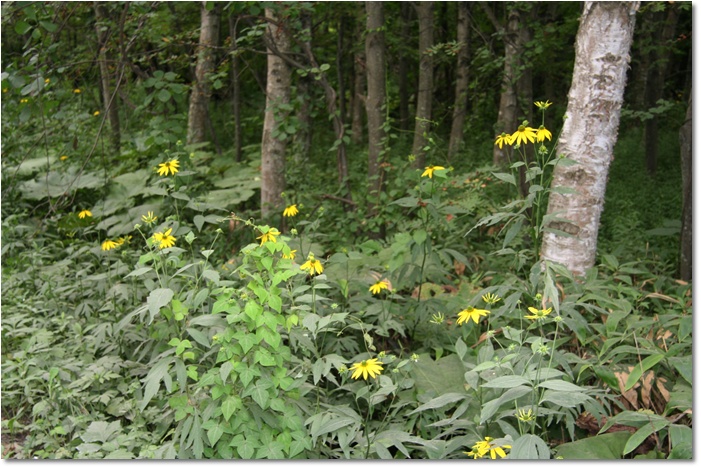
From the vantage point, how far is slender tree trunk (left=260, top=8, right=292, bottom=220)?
5.52m

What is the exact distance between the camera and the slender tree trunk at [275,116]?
5.52 metres

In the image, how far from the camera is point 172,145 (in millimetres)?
5598

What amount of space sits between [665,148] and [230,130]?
7161 mm

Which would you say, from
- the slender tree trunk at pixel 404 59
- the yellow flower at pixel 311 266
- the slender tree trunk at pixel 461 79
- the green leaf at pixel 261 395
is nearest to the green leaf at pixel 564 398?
the green leaf at pixel 261 395

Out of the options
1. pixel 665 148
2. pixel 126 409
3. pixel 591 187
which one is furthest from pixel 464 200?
pixel 665 148

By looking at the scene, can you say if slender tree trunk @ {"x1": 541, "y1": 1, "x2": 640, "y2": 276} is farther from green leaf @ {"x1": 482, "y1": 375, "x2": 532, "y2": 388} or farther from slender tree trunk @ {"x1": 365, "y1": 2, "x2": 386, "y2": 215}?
slender tree trunk @ {"x1": 365, "y1": 2, "x2": 386, "y2": 215}

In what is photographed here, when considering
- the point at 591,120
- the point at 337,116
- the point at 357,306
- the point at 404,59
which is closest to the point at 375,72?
the point at 337,116

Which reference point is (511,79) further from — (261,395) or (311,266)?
(261,395)

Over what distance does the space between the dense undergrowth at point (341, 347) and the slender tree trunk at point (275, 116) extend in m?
0.42

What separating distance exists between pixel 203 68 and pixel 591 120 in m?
4.43

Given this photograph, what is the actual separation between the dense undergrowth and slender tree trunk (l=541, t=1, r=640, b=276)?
0.79ft

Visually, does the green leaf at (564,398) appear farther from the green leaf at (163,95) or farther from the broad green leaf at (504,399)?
the green leaf at (163,95)

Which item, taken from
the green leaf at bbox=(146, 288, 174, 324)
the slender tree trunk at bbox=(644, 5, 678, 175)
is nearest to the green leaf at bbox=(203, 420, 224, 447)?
the green leaf at bbox=(146, 288, 174, 324)

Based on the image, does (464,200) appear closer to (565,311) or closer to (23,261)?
(565,311)
